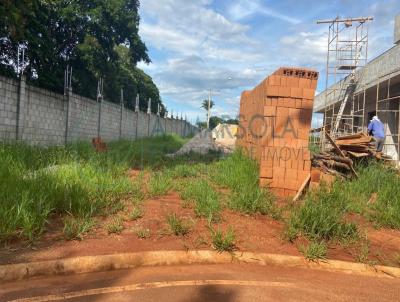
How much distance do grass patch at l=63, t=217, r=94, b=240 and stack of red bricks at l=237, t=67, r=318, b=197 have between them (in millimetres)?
2878

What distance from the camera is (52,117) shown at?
12.8 metres

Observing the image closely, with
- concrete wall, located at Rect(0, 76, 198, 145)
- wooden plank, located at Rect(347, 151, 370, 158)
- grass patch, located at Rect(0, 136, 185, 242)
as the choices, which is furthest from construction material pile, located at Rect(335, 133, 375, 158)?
concrete wall, located at Rect(0, 76, 198, 145)

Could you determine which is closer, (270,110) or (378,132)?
(270,110)

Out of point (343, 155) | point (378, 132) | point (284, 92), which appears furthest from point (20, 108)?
point (378, 132)

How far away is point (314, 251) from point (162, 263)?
1580 mm

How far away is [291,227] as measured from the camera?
15.1 ft

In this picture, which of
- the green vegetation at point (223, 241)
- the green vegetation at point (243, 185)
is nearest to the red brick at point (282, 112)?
the green vegetation at point (243, 185)

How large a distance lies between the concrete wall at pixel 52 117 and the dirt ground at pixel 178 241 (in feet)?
17.1

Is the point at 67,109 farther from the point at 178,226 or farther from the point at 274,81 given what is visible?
the point at 178,226

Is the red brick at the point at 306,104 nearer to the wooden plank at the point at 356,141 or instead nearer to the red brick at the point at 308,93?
the red brick at the point at 308,93

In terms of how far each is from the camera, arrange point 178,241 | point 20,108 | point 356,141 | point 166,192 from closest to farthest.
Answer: point 178,241 → point 166,192 → point 356,141 → point 20,108

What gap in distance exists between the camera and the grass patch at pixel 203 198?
16.1 ft

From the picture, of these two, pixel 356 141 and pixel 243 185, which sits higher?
pixel 356 141

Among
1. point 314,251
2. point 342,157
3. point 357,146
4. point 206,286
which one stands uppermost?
point 357,146
